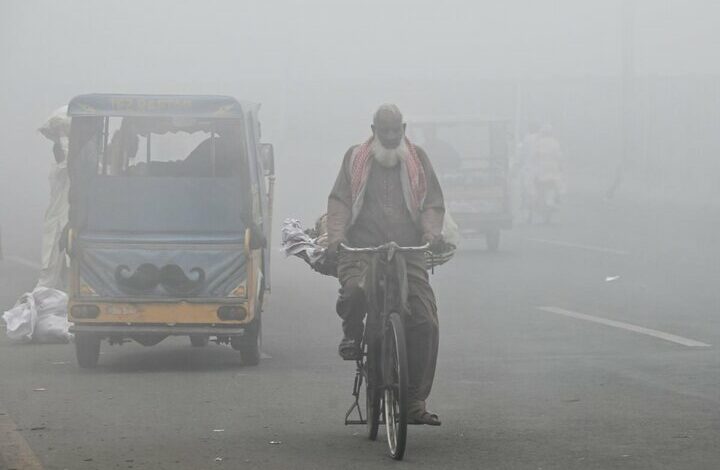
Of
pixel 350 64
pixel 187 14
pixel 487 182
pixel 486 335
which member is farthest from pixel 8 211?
pixel 187 14

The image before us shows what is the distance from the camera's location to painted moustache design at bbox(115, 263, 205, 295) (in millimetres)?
11852

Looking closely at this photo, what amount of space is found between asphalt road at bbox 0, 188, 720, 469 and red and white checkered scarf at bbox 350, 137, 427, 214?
1301 millimetres

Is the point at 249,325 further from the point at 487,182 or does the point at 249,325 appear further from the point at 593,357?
the point at 487,182

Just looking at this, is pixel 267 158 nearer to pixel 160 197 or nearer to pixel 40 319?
pixel 160 197

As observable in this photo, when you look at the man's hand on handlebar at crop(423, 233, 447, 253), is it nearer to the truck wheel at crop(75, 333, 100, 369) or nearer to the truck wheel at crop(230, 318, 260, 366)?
the truck wheel at crop(230, 318, 260, 366)

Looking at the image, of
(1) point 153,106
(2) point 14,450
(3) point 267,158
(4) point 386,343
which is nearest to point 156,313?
(1) point 153,106

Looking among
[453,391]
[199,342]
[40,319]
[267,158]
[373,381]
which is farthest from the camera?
[40,319]

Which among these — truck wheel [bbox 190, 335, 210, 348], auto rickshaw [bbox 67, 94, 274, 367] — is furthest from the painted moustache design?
truck wheel [bbox 190, 335, 210, 348]

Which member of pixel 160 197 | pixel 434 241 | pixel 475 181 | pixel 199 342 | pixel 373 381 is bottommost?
pixel 199 342

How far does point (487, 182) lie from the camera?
24594 millimetres

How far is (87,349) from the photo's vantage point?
A: 11945mm

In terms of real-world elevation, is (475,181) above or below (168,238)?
below

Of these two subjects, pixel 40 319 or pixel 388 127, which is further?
pixel 40 319

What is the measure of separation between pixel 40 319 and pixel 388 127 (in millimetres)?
5886
